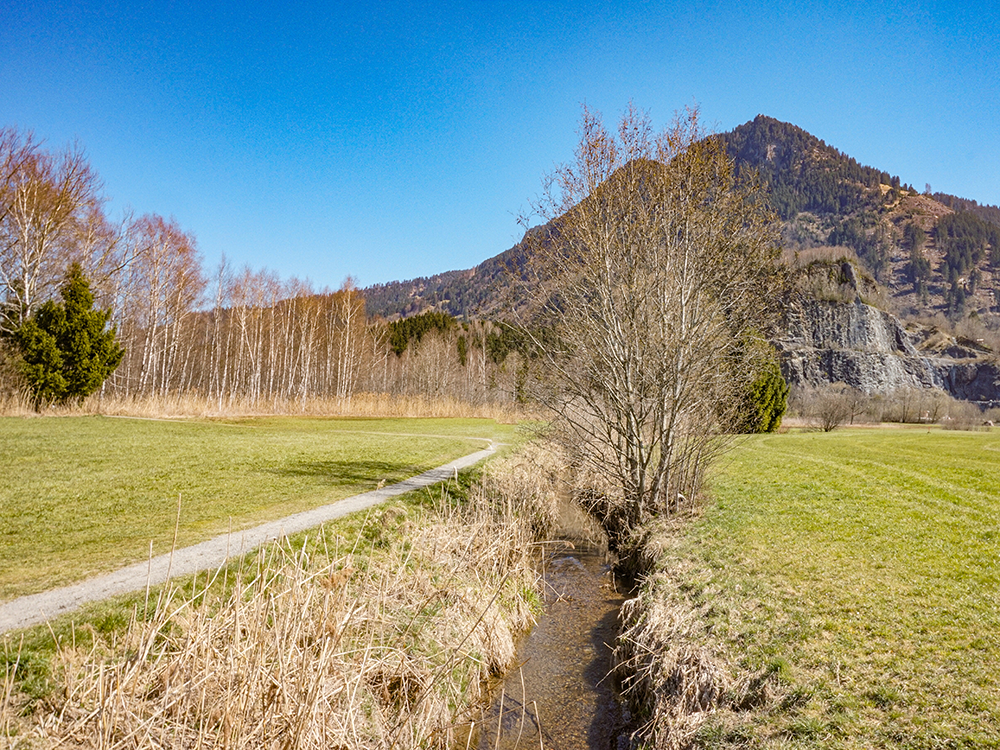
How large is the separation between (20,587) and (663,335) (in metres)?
8.74

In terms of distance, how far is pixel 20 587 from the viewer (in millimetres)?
4941

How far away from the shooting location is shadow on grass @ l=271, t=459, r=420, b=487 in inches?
465

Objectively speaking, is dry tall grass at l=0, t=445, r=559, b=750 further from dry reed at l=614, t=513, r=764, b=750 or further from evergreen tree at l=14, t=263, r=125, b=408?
evergreen tree at l=14, t=263, r=125, b=408

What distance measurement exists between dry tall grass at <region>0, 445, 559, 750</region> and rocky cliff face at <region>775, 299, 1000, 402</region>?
45.0 meters

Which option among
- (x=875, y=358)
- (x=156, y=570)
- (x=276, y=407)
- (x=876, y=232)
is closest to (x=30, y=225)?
(x=276, y=407)

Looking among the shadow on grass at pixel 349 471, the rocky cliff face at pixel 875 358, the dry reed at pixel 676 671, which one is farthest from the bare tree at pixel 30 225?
the rocky cliff face at pixel 875 358

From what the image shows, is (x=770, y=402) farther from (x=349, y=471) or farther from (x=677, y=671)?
(x=677, y=671)

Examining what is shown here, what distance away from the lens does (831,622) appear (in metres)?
4.85

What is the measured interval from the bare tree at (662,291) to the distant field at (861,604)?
5.53 feet

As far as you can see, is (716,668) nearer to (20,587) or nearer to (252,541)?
(252,541)

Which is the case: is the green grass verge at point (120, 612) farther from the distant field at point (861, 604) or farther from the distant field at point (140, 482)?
the distant field at point (861, 604)

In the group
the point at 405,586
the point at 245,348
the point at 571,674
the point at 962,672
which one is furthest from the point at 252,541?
the point at 245,348

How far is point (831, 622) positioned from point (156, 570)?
6.97 m

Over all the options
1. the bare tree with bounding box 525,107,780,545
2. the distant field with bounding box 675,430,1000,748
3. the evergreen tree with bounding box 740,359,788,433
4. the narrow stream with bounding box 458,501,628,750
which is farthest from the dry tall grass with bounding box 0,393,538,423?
the evergreen tree with bounding box 740,359,788,433
